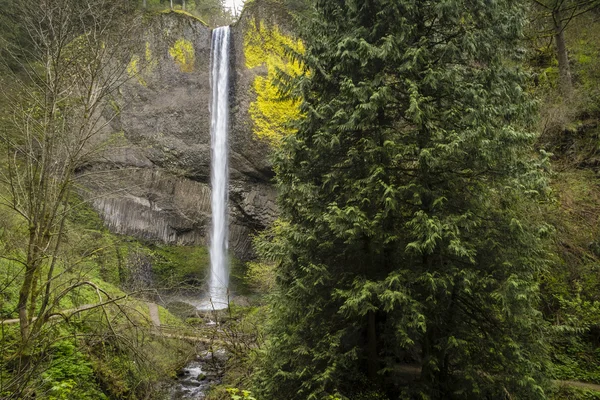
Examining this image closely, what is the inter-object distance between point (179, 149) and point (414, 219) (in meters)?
19.4

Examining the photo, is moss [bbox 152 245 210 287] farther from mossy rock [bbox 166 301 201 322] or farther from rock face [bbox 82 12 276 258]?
mossy rock [bbox 166 301 201 322]

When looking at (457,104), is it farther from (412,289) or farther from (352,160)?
(412,289)

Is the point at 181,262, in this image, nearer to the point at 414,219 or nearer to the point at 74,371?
the point at 74,371

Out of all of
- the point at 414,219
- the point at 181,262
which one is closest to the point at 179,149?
the point at 181,262

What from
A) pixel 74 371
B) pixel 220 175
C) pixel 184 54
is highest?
pixel 184 54

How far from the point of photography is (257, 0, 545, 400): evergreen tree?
20.9 feet

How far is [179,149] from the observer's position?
23453mm

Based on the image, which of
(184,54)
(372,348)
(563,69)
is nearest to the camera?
(372,348)

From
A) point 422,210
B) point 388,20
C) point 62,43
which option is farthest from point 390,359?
point 62,43

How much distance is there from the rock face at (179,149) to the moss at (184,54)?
6 cm

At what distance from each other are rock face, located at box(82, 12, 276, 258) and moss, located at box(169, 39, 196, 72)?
0.06 meters

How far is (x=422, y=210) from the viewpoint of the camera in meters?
6.36

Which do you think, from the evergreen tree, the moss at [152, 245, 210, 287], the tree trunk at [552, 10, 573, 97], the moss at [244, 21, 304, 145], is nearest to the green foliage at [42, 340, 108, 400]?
the evergreen tree

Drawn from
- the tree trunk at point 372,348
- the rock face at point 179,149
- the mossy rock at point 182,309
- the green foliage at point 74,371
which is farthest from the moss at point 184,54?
the tree trunk at point 372,348
